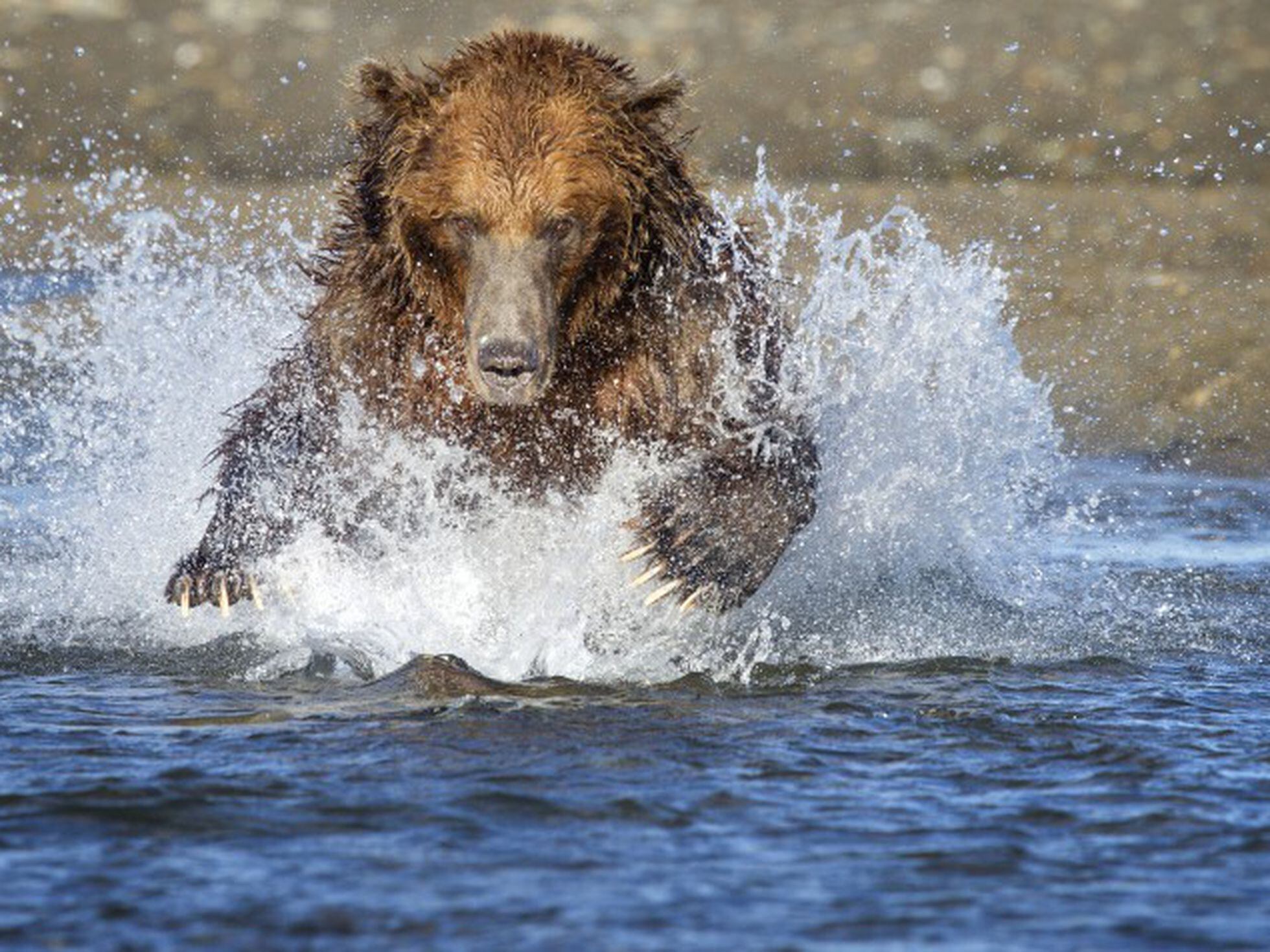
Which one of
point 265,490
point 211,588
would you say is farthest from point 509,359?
point 211,588

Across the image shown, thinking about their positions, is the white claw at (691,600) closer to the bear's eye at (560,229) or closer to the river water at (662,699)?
the river water at (662,699)

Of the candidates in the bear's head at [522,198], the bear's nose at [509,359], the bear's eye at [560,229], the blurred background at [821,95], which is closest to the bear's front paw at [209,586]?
the bear's head at [522,198]

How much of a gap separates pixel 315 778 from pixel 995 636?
2480 millimetres

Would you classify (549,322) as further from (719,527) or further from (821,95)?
(821,95)

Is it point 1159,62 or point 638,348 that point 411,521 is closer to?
point 638,348

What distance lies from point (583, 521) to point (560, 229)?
0.92 metres

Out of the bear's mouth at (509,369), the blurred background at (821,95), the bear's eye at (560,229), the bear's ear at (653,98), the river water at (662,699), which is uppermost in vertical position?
the blurred background at (821,95)

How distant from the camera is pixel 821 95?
51.0ft

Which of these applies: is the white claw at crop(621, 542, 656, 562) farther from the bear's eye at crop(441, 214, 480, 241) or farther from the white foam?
the bear's eye at crop(441, 214, 480, 241)

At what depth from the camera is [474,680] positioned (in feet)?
17.8

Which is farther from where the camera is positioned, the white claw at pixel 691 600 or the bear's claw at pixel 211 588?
the bear's claw at pixel 211 588

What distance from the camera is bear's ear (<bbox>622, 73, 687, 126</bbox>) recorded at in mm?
5949

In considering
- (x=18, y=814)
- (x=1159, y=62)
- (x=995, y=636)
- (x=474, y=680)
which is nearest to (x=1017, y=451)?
(x=995, y=636)

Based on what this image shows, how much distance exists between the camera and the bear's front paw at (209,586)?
638 centimetres
